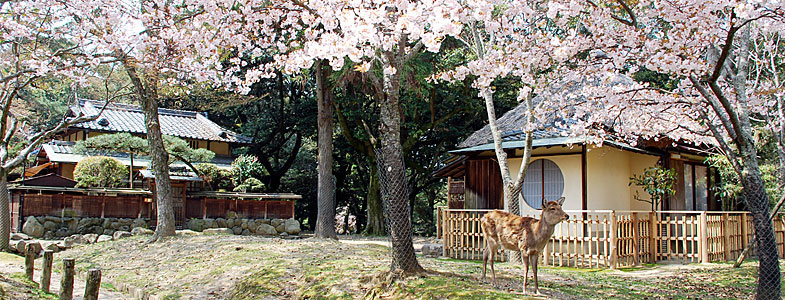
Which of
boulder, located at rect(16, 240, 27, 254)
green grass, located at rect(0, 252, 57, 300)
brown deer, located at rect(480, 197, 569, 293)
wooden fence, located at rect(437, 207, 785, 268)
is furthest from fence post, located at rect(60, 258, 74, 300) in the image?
boulder, located at rect(16, 240, 27, 254)

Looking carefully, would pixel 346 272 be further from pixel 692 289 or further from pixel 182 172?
pixel 182 172

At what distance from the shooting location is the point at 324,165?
734 inches

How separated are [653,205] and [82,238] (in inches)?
640

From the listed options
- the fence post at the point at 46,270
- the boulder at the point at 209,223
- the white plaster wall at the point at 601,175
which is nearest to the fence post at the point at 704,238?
the white plaster wall at the point at 601,175

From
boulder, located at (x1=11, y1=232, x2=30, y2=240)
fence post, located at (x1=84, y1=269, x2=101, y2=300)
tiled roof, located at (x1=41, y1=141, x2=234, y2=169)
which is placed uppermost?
tiled roof, located at (x1=41, y1=141, x2=234, y2=169)

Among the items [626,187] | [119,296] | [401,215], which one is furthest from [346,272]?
[626,187]

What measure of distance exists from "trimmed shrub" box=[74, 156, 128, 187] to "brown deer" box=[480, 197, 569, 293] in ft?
55.4

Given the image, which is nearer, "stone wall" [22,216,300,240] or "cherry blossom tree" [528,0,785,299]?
"cherry blossom tree" [528,0,785,299]

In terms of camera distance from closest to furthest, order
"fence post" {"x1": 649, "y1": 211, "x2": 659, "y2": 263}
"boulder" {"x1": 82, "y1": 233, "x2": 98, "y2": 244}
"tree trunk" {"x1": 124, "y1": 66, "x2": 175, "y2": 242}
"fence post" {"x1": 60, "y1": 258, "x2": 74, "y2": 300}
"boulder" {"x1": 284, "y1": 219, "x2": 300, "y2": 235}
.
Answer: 1. "fence post" {"x1": 60, "y1": 258, "x2": 74, "y2": 300}
2. "fence post" {"x1": 649, "y1": 211, "x2": 659, "y2": 263}
3. "tree trunk" {"x1": 124, "y1": 66, "x2": 175, "y2": 242}
4. "boulder" {"x1": 82, "y1": 233, "x2": 98, "y2": 244}
5. "boulder" {"x1": 284, "y1": 219, "x2": 300, "y2": 235}

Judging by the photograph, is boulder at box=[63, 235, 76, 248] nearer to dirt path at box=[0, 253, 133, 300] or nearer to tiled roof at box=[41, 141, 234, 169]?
dirt path at box=[0, 253, 133, 300]

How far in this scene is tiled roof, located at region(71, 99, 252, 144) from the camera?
82.6 ft

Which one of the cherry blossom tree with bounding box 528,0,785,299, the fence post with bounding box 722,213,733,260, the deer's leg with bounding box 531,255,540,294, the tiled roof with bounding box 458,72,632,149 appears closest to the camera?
the cherry blossom tree with bounding box 528,0,785,299

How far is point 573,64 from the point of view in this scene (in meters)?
11.8

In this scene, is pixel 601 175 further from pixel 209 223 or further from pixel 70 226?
pixel 70 226
